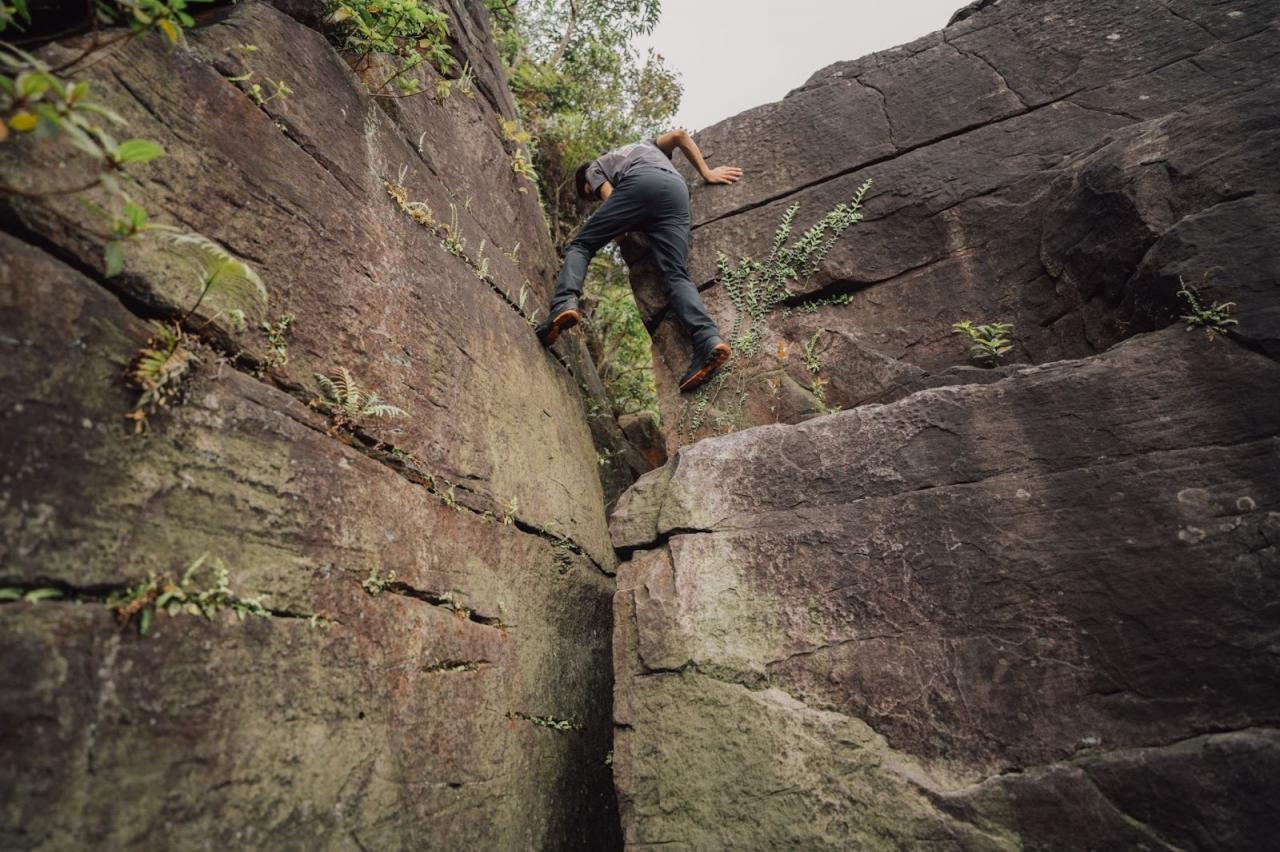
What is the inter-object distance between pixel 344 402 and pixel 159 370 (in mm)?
672

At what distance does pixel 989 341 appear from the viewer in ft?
11.6

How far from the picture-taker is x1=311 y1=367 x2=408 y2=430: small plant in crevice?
7.46 feet

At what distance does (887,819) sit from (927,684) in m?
0.49

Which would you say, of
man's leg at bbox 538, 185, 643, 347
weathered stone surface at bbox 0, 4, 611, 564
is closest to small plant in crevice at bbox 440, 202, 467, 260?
weathered stone surface at bbox 0, 4, 611, 564

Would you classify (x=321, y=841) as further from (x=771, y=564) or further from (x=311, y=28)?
(x=311, y=28)

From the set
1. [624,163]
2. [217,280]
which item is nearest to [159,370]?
[217,280]

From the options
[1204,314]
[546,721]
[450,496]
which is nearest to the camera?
[1204,314]

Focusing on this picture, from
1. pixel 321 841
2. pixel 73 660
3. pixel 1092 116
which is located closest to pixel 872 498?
pixel 321 841

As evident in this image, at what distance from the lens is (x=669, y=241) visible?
14.3 feet

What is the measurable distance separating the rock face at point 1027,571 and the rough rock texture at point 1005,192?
24 millimetres

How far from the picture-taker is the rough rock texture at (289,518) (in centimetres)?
144

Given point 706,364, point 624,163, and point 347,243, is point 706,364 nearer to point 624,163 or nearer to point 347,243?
point 624,163

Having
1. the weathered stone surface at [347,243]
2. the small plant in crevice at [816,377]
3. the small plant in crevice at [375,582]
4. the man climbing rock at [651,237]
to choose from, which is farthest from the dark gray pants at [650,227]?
the small plant in crevice at [375,582]

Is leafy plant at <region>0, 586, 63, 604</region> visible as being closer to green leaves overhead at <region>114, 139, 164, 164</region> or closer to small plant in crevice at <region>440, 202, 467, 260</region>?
green leaves overhead at <region>114, 139, 164, 164</region>
